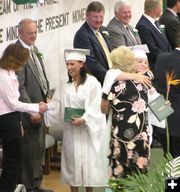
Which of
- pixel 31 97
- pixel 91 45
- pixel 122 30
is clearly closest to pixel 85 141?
pixel 31 97

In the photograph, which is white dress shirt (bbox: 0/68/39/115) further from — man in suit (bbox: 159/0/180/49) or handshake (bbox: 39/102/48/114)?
man in suit (bbox: 159/0/180/49)

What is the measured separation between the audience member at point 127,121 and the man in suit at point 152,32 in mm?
Result: 2717

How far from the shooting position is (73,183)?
7.29 m

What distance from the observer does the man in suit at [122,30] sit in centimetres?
898

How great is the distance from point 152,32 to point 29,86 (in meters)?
2.70

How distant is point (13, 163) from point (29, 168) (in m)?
0.58

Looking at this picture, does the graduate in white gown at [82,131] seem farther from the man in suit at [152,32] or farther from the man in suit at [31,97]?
the man in suit at [152,32]

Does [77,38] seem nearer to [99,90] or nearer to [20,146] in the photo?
[99,90]

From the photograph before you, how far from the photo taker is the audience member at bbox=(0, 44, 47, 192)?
6.70 meters

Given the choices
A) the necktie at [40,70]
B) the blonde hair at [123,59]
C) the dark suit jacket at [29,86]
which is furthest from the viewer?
the necktie at [40,70]

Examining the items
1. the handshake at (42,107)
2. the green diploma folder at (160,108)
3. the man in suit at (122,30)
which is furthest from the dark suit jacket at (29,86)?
the green diploma folder at (160,108)

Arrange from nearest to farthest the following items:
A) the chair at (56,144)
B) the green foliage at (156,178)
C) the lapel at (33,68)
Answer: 1. the green foliage at (156,178)
2. the lapel at (33,68)
3. the chair at (56,144)

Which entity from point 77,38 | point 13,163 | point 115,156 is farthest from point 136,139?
point 77,38

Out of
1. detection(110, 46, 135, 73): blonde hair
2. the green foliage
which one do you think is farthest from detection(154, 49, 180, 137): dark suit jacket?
the green foliage
